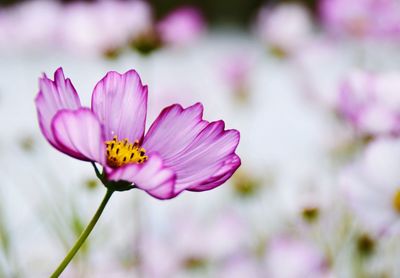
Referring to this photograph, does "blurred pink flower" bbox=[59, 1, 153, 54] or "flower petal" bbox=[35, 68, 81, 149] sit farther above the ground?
"blurred pink flower" bbox=[59, 1, 153, 54]

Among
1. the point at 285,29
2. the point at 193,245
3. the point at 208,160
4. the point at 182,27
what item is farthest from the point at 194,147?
the point at 285,29

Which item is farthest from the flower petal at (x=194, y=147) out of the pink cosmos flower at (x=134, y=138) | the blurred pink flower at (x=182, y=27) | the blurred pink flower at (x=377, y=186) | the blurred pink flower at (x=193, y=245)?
the blurred pink flower at (x=182, y=27)

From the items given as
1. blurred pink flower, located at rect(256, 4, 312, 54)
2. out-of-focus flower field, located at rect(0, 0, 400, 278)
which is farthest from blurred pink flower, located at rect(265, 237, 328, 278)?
blurred pink flower, located at rect(256, 4, 312, 54)

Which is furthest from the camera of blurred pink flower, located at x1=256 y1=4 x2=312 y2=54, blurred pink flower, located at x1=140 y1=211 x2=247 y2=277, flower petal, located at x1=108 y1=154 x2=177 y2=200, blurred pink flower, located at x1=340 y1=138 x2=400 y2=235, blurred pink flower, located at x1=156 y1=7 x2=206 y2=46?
blurred pink flower, located at x1=256 y1=4 x2=312 y2=54

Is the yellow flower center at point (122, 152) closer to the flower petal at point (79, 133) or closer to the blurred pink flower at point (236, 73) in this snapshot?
the flower petal at point (79, 133)

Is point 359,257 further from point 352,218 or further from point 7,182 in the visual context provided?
point 7,182

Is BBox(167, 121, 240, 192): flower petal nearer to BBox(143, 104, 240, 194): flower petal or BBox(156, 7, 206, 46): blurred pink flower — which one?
BBox(143, 104, 240, 194): flower petal

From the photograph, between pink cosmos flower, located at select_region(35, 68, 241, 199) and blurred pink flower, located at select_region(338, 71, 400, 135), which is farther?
blurred pink flower, located at select_region(338, 71, 400, 135)

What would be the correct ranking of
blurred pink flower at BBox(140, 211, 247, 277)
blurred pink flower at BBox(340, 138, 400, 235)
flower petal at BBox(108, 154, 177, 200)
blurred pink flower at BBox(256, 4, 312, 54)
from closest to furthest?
flower petal at BBox(108, 154, 177, 200)
blurred pink flower at BBox(340, 138, 400, 235)
blurred pink flower at BBox(140, 211, 247, 277)
blurred pink flower at BBox(256, 4, 312, 54)
